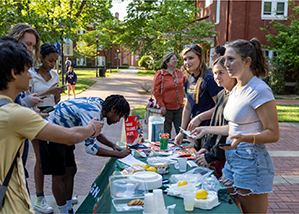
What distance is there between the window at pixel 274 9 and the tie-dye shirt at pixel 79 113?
1832 cm

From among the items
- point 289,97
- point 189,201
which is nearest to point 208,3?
point 289,97

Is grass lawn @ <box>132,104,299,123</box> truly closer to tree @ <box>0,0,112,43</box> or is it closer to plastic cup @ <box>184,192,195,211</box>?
→ tree @ <box>0,0,112,43</box>

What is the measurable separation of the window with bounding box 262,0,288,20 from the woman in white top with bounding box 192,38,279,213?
59.3ft

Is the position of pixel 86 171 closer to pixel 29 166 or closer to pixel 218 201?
pixel 29 166

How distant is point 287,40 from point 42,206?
1733cm

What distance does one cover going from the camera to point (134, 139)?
410cm

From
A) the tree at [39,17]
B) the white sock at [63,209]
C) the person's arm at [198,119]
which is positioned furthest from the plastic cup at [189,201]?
the tree at [39,17]

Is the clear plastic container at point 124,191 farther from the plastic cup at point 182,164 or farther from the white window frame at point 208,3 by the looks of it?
the white window frame at point 208,3

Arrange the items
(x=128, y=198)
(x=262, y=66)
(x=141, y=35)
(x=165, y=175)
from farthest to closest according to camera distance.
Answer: (x=141, y=35), (x=165, y=175), (x=262, y=66), (x=128, y=198)

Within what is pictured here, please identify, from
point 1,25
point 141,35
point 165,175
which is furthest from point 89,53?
point 165,175

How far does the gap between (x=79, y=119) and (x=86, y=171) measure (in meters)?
2.80

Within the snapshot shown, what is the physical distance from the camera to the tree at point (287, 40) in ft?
56.4

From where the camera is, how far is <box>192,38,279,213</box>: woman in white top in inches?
90.1

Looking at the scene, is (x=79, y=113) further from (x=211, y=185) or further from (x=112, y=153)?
(x=211, y=185)
